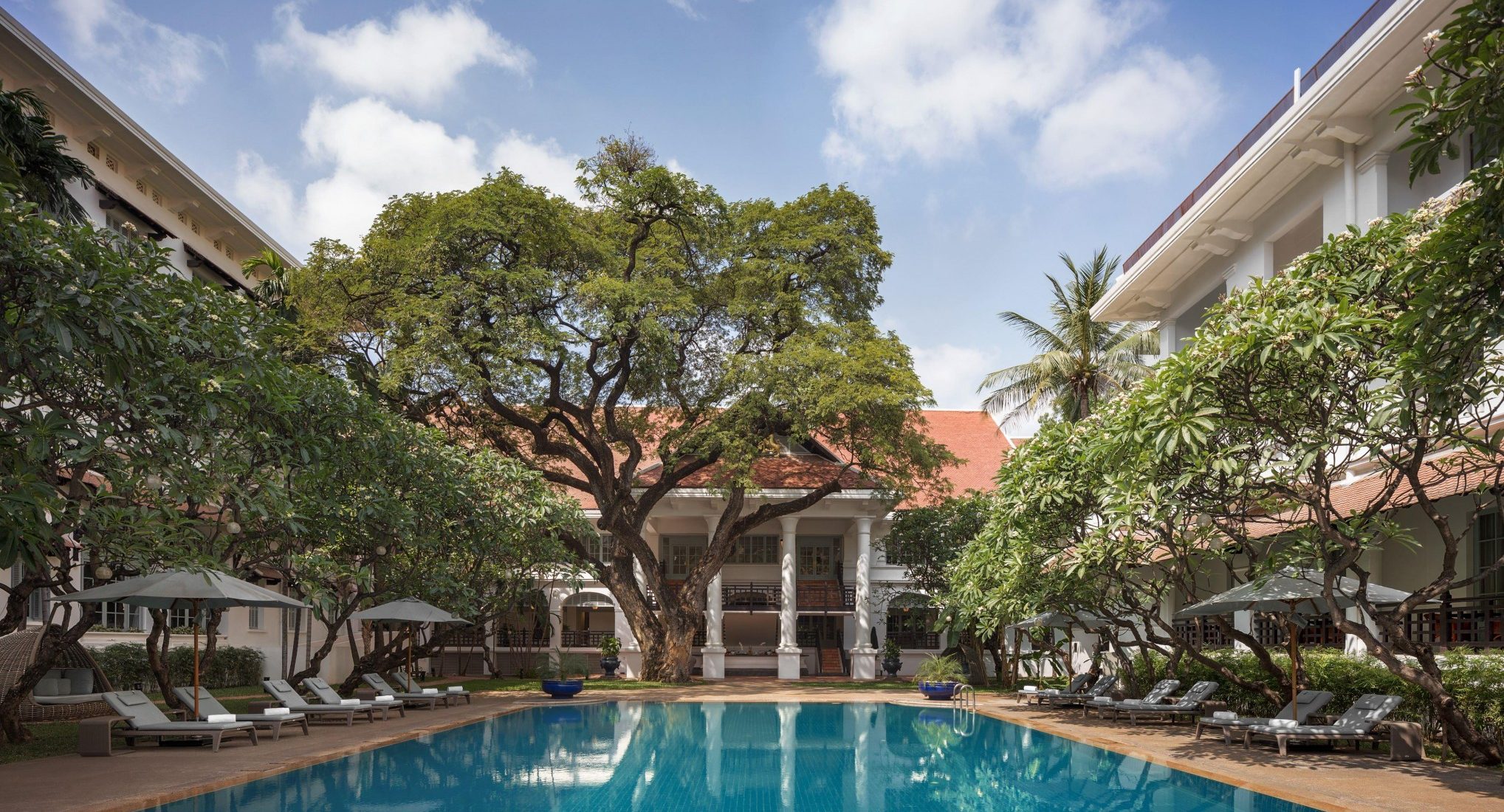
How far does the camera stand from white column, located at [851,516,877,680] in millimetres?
34312

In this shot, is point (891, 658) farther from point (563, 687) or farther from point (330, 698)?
point (330, 698)

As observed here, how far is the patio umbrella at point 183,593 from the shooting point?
569 inches

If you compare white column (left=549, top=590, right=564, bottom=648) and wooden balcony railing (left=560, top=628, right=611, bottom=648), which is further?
wooden balcony railing (left=560, top=628, right=611, bottom=648)

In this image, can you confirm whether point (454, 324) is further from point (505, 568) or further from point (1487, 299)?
point (1487, 299)

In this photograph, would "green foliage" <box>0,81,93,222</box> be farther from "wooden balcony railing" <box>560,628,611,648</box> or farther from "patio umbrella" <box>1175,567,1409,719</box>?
"wooden balcony railing" <box>560,628,611,648</box>

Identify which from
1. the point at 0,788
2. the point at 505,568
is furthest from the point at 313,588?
the point at 505,568

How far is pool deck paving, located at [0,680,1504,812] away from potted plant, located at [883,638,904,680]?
14.5m

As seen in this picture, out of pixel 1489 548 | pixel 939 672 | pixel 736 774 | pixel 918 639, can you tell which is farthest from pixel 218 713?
pixel 918 639

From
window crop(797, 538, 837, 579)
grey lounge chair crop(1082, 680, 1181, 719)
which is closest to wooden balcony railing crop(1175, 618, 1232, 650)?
grey lounge chair crop(1082, 680, 1181, 719)

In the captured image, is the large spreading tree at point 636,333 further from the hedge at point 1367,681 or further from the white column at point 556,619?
the hedge at point 1367,681

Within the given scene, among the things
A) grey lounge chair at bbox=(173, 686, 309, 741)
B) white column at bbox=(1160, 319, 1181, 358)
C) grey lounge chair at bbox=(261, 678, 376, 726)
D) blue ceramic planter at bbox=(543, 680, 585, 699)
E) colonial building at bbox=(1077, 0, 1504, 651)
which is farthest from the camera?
blue ceramic planter at bbox=(543, 680, 585, 699)

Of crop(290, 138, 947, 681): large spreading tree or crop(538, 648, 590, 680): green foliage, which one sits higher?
crop(290, 138, 947, 681): large spreading tree

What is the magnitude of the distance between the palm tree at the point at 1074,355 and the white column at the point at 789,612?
8569mm

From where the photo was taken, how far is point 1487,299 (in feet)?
24.6
